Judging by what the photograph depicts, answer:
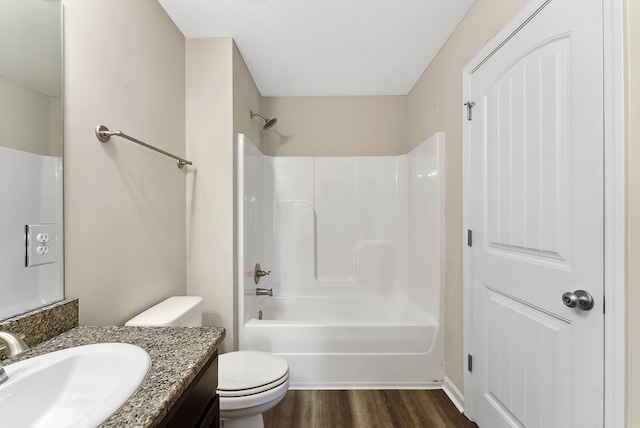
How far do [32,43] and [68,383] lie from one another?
3.37 feet

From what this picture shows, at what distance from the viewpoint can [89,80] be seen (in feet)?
3.69

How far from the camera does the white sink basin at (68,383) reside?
621 mm

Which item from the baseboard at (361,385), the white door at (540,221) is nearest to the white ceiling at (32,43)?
the white door at (540,221)

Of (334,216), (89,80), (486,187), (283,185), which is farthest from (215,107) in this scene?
(486,187)

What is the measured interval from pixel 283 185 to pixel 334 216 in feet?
1.90

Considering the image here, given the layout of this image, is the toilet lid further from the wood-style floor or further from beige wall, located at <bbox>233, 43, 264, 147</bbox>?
beige wall, located at <bbox>233, 43, 264, 147</bbox>

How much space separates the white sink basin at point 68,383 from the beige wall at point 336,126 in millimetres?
2328

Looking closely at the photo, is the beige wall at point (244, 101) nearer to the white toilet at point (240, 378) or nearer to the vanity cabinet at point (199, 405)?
the white toilet at point (240, 378)

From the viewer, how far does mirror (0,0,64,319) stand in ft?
2.73

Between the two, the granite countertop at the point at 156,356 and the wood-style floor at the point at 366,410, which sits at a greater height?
the granite countertop at the point at 156,356

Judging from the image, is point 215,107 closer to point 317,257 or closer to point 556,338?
point 317,257

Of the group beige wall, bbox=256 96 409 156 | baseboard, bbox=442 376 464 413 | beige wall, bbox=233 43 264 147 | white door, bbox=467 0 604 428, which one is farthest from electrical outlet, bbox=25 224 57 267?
baseboard, bbox=442 376 464 413

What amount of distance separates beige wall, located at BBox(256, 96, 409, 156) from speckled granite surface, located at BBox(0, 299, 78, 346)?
2.13 m

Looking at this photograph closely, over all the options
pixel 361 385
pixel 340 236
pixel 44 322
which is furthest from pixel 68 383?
pixel 340 236
